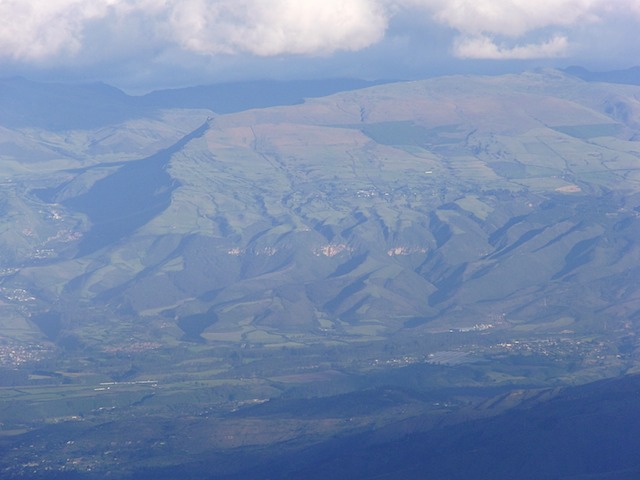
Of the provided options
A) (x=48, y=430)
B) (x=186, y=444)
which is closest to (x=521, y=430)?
(x=186, y=444)

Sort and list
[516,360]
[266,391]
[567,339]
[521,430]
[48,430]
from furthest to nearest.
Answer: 1. [567,339]
2. [516,360]
3. [266,391]
4. [48,430]
5. [521,430]

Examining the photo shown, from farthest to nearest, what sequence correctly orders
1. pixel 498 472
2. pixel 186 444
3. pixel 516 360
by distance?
pixel 516 360 → pixel 186 444 → pixel 498 472

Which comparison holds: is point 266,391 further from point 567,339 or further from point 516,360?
point 567,339

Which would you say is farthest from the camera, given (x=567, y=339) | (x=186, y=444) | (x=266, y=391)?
(x=567, y=339)

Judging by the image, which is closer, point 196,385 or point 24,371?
point 196,385

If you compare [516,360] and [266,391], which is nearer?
[266,391]

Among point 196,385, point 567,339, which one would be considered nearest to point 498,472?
point 196,385

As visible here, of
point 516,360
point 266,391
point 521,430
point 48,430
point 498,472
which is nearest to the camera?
point 498,472

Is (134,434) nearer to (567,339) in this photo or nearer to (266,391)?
(266,391)

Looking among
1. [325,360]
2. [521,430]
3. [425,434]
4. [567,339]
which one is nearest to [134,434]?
[425,434]
